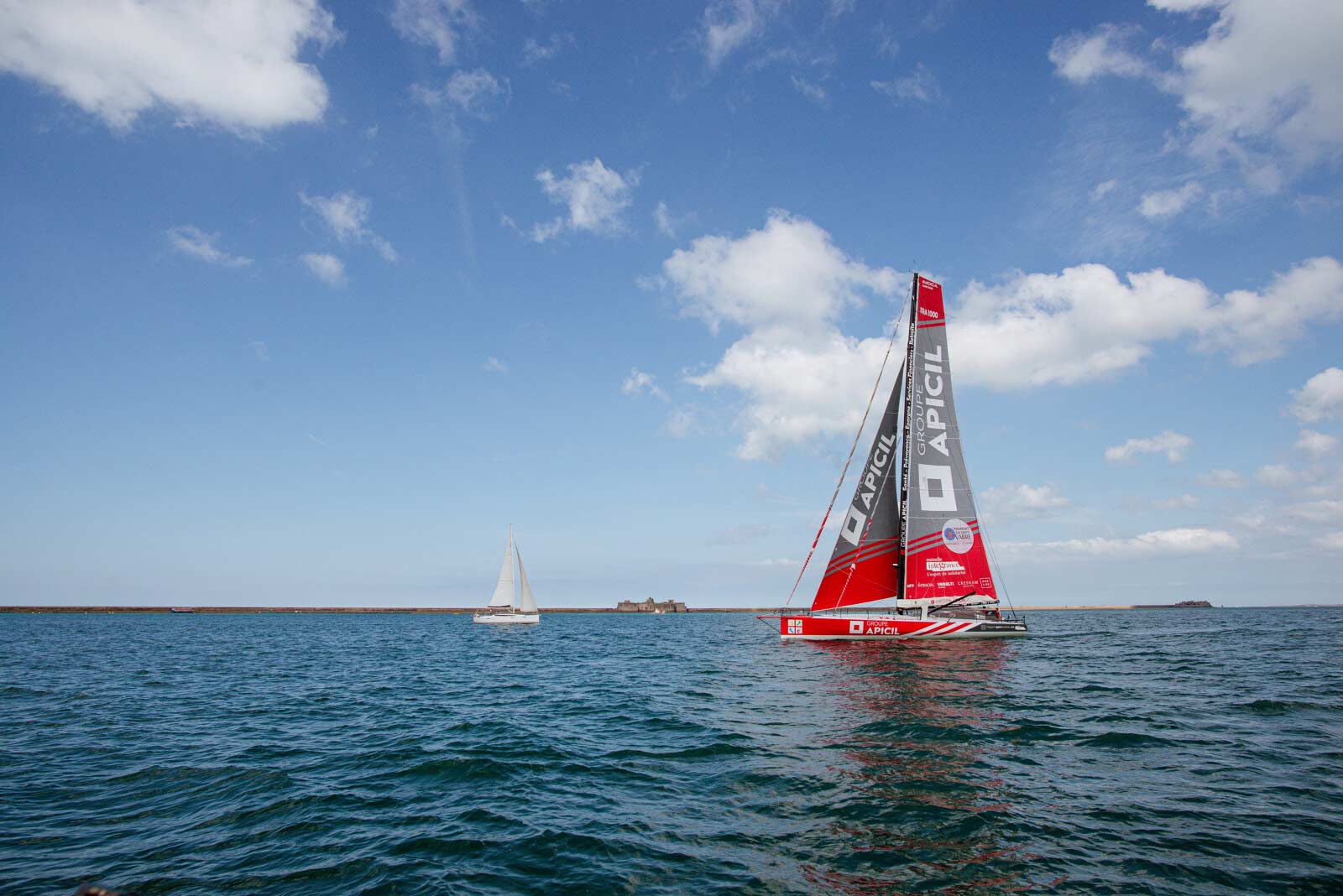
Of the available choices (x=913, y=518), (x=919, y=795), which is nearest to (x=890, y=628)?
(x=913, y=518)

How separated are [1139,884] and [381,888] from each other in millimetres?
8758

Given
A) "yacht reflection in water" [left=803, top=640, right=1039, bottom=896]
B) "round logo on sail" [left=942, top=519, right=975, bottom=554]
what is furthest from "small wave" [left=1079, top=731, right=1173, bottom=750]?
"round logo on sail" [left=942, top=519, right=975, bottom=554]

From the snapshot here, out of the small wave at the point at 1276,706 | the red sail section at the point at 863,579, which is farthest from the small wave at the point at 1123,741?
the red sail section at the point at 863,579

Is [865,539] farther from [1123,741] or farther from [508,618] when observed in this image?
[508,618]

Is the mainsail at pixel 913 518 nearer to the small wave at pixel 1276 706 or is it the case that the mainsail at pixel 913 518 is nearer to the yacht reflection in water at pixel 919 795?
the yacht reflection in water at pixel 919 795

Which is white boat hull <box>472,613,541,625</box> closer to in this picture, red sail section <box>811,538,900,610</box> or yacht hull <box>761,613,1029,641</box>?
yacht hull <box>761,613,1029,641</box>

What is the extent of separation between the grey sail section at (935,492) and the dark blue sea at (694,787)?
35.3 ft

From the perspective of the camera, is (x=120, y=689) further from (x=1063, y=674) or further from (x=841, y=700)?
(x=1063, y=674)

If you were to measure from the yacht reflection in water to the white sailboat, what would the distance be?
5862cm

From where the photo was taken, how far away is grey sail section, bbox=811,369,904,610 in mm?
34562

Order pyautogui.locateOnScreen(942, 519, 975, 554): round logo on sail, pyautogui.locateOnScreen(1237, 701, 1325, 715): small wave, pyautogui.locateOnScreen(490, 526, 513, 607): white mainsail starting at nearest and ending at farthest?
pyautogui.locateOnScreen(1237, 701, 1325, 715): small wave → pyautogui.locateOnScreen(942, 519, 975, 554): round logo on sail → pyautogui.locateOnScreen(490, 526, 513, 607): white mainsail

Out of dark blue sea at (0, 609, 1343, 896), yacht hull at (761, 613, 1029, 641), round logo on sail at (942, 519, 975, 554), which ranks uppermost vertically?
round logo on sail at (942, 519, 975, 554)

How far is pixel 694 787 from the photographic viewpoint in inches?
429

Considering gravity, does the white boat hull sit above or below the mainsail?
below
